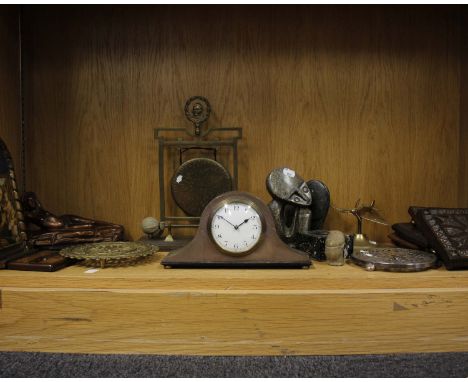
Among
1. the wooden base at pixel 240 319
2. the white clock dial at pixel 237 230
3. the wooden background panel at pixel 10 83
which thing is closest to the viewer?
the wooden base at pixel 240 319

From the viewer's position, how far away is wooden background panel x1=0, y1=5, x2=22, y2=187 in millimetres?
1330

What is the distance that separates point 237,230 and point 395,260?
17.1 inches

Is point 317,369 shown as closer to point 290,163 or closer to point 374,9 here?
point 290,163

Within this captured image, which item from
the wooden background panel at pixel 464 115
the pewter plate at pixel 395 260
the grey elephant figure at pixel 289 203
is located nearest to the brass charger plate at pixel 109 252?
the grey elephant figure at pixel 289 203

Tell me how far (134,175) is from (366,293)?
0.87 metres

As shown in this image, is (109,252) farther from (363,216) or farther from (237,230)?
(363,216)

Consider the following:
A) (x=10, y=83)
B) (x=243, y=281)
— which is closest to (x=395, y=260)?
(x=243, y=281)

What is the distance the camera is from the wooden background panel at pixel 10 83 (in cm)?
133

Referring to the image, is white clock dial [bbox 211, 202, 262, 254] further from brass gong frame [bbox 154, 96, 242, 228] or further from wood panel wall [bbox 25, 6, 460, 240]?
wood panel wall [bbox 25, 6, 460, 240]

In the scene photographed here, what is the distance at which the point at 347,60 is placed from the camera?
1.43 metres

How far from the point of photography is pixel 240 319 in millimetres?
1003

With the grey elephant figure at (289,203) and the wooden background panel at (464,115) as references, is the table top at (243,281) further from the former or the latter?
the wooden background panel at (464,115)

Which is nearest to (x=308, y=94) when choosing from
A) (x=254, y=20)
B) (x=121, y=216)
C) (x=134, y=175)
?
(x=254, y=20)

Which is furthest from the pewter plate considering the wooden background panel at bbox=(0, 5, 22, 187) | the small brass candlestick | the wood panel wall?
the wooden background panel at bbox=(0, 5, 22, 187)
